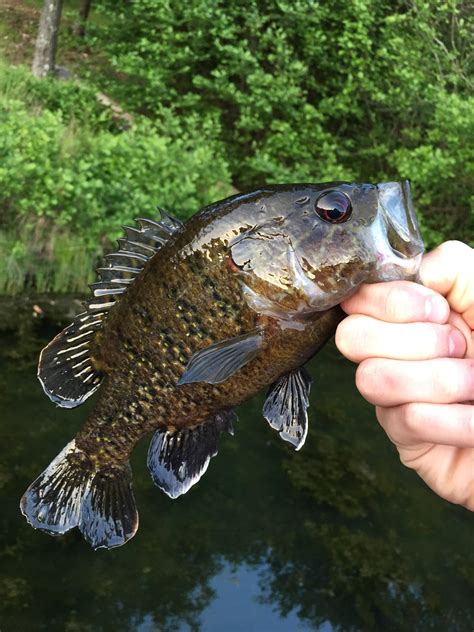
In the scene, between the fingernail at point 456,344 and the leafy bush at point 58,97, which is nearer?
the fingernail at point 456,344

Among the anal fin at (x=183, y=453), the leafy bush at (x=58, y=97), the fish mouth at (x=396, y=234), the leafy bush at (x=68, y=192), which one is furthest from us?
the leafy bush at (x=58, y=97)

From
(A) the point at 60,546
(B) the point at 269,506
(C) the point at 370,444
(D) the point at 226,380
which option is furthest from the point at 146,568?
(D) the point at 226,380

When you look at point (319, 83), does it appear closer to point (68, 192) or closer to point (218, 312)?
point (68, 192)

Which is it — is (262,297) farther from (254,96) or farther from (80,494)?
(254,96)

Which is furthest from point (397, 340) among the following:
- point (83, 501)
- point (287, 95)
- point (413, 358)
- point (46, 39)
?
point (46, 39)

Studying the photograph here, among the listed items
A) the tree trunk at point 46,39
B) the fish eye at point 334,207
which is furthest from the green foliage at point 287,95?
the fish eye at point 334,207

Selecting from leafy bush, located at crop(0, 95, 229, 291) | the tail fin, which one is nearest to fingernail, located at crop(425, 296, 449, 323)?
the tail fin

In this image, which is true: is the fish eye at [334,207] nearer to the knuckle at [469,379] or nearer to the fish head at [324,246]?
the fish head at [324,246]
